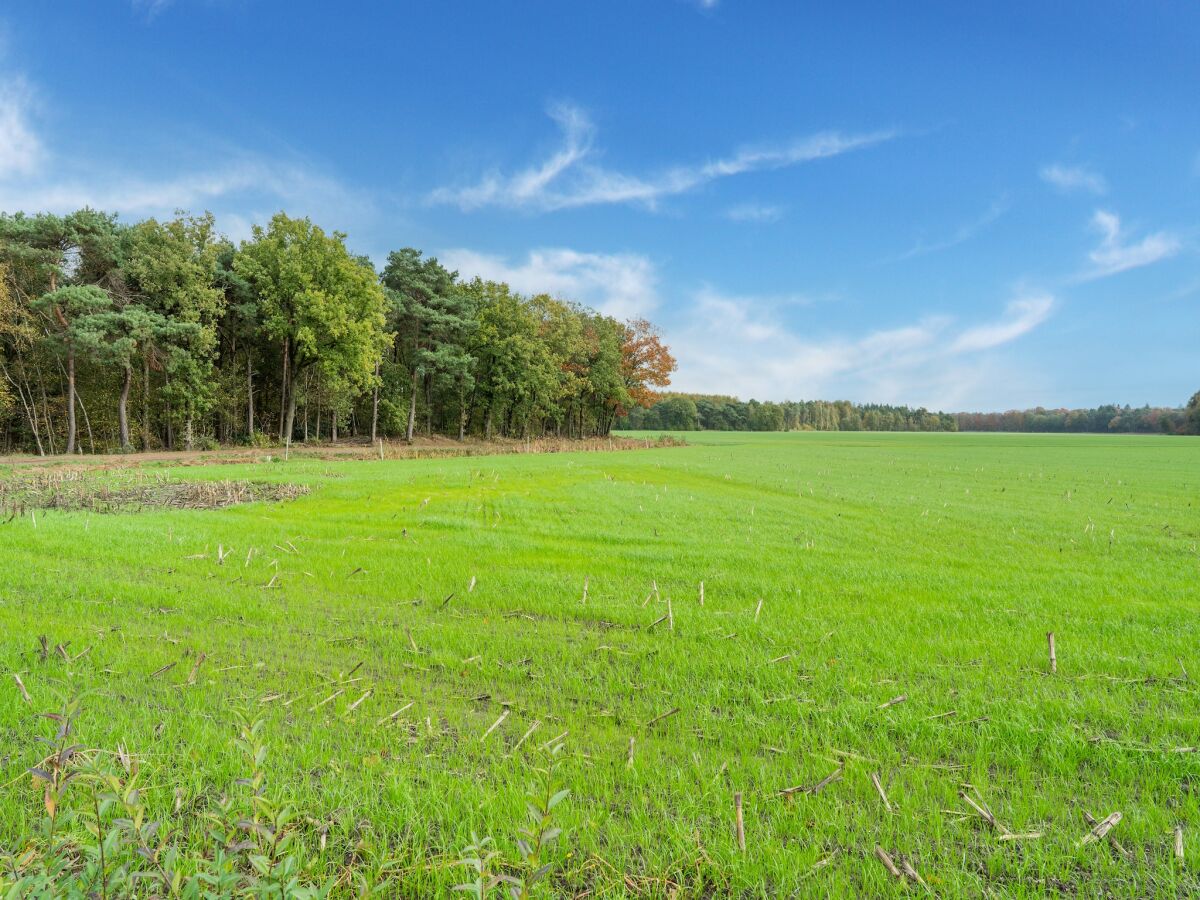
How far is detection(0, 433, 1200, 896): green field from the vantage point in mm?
2961

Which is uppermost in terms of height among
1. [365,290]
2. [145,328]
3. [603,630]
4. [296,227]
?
[296,227]

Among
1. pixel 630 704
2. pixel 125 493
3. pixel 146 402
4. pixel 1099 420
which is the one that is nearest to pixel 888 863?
pixel 630 704

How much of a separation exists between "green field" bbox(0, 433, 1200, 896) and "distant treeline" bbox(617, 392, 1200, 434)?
90002mm

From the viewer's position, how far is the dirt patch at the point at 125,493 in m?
15.4

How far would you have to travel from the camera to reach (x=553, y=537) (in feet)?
39.1

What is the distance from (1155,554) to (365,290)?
4603 cm

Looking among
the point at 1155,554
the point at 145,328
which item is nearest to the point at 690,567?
the point at 1155,554

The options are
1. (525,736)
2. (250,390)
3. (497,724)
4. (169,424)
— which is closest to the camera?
(525,736)

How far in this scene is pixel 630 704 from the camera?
469 centimetres

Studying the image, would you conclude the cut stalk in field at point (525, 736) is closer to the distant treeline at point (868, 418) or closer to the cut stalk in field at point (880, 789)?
the cut stalk in field at point (880, 789)

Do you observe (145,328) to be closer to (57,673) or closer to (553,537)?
(553,537)

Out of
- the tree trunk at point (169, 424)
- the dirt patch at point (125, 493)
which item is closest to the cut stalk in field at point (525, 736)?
the dirt patch at point (125, 493)

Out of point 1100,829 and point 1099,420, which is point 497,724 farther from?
point 1099,420

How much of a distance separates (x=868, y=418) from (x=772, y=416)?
51.3 m
